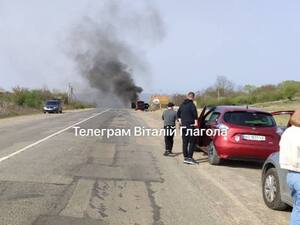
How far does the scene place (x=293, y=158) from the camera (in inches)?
219

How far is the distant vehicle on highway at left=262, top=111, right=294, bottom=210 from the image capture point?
7.41 meters

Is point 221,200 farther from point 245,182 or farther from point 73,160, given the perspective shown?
point 73,160

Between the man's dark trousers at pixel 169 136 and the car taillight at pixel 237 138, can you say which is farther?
the man's dark trousers at pixel 169 136

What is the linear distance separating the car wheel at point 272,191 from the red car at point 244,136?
4.26m

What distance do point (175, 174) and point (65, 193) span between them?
339 centimetres

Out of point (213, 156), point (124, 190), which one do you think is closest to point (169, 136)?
point (213, 156)

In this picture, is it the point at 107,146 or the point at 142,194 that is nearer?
the point at 142,194

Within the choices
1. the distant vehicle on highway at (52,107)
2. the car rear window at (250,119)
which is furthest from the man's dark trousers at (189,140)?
the distant vehicle on highway at (52,107)

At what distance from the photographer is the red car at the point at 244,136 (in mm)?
12539

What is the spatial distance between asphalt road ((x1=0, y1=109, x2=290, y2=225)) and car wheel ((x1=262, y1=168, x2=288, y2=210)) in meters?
0.12

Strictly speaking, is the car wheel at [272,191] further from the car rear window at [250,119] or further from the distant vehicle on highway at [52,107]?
the distant vehicle on highway at [52,107]

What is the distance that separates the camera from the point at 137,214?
7.25 metres

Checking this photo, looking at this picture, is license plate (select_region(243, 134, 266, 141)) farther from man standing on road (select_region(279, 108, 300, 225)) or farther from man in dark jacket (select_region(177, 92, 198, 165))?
man standing on road (select_region(279, 108, 300, 225))

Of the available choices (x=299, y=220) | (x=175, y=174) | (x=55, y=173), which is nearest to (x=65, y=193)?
(x=55, y=173)
